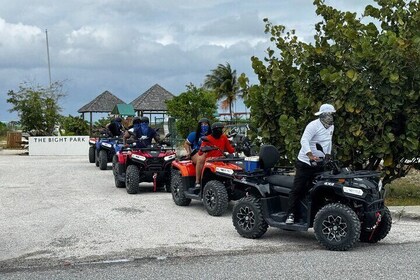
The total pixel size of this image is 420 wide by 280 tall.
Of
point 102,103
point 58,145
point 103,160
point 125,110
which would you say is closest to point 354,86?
point 103,160

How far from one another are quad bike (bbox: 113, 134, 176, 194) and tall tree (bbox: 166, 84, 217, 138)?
16.5 meters

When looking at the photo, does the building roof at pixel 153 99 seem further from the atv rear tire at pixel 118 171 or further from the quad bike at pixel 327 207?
the quad bike at pixel 327 207

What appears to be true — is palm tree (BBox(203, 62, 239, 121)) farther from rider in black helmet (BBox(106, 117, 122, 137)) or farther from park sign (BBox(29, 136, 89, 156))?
rider in black helmet (BBox(106, 117, 122, 137))

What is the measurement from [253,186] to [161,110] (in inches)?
1442

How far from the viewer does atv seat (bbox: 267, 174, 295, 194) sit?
9.61 metres

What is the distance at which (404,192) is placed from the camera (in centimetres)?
1502

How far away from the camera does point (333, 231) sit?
28.7ft

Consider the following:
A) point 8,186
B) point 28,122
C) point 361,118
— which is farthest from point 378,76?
point 28,122

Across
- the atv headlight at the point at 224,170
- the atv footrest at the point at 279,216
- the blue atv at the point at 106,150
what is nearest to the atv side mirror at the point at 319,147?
the atv footrest at the point at 279,216

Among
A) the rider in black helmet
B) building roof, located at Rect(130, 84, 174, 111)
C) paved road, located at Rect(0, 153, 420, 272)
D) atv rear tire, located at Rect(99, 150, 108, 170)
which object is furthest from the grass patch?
building roof, located at Rect(130, 84, 174, 111)

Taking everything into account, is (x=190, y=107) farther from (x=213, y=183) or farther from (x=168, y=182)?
(x=213, y=183)

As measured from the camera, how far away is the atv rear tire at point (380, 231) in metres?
9.17

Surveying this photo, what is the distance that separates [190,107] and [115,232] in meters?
23.4

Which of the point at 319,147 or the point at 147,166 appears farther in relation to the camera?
the point at 147,166
